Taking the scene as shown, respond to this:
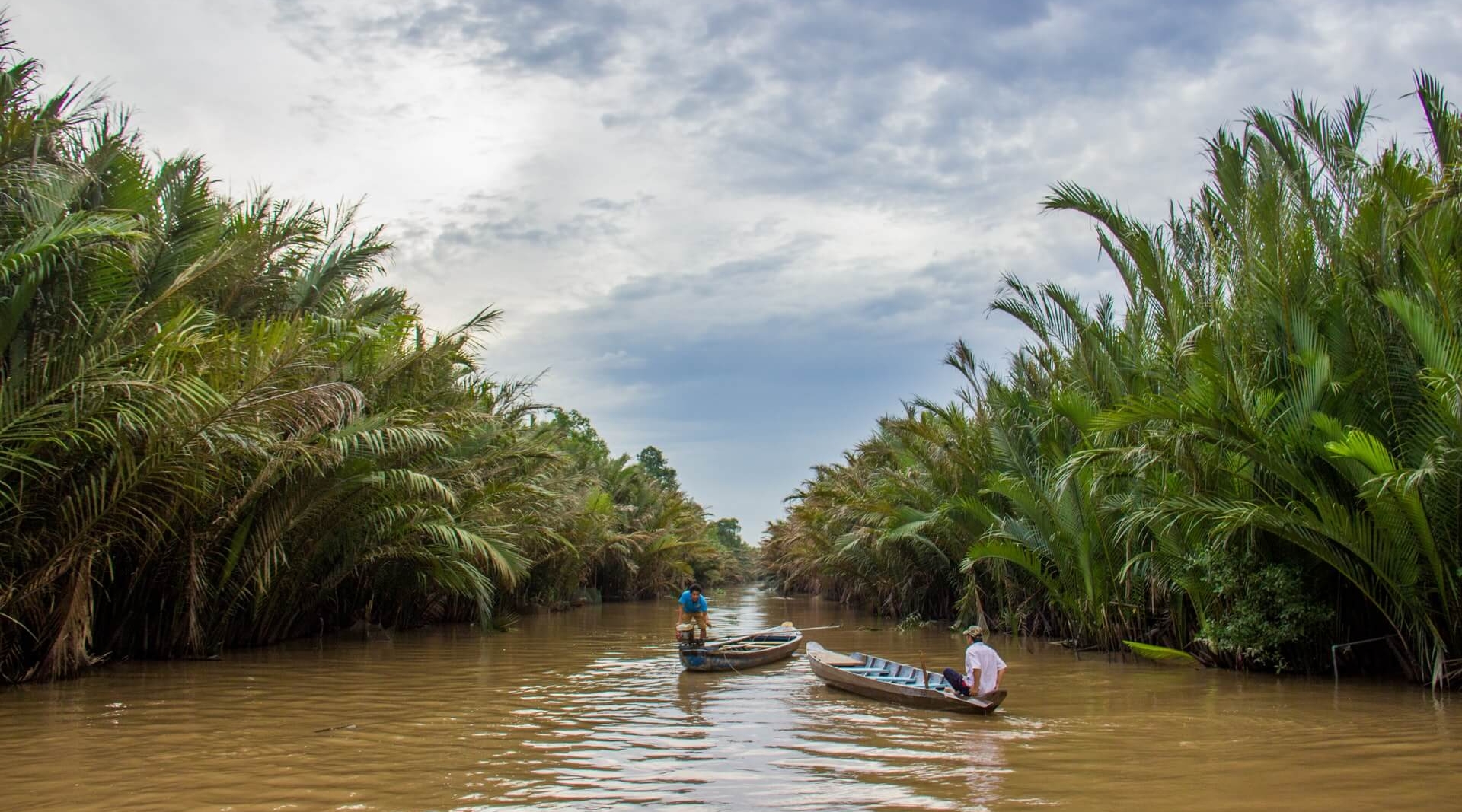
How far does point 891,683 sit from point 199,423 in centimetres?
763

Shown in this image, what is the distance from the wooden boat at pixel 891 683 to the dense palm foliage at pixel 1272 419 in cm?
321

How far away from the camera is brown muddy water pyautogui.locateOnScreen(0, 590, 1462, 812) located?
668 cm

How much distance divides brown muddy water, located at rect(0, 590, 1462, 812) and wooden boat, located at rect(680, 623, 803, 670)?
32 centimetres

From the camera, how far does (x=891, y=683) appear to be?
37.1 ft

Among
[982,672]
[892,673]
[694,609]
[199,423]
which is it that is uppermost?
[199,423]

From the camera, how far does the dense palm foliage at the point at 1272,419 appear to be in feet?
33.8

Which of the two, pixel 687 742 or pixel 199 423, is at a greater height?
pixel 199 423

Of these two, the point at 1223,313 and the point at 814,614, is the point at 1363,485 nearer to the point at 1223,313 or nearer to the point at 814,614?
the point at 1223,313

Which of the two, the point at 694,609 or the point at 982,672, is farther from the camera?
the point at 694,609

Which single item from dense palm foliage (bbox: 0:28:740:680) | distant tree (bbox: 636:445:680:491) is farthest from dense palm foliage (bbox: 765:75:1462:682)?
distant tree (bbox: 636:445:680:491)

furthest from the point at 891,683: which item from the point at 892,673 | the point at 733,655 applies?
the point at 733,655

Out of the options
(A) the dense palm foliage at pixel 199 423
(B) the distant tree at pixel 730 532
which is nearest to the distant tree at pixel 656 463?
(B) the distant tree at pixel 730 532

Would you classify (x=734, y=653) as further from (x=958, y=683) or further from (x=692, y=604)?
(x=958, y=683)

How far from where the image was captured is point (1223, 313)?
502 inches
